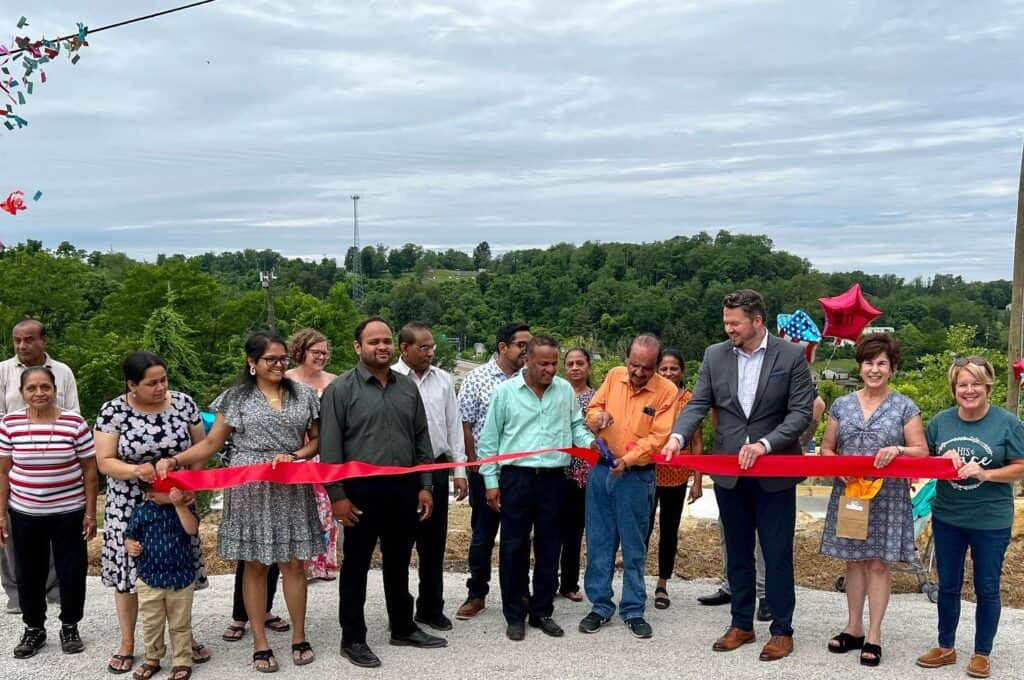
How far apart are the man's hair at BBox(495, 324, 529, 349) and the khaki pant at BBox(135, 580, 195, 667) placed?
271 cm

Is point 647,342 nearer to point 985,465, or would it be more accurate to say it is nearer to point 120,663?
point 985,465

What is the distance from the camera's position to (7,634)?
6.18 m

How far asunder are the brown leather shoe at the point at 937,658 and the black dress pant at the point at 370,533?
3.18 metres

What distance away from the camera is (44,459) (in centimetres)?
560

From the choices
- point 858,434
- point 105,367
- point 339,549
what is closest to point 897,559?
point 858,434

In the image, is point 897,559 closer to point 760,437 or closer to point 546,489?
point 760,437

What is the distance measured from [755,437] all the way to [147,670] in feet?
12.7

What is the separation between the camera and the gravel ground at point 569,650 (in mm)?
5469

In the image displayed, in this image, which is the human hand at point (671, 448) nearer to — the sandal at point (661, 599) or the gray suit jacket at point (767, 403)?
the gray suit jacket at point (767, 403)

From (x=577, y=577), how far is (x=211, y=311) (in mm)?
40150

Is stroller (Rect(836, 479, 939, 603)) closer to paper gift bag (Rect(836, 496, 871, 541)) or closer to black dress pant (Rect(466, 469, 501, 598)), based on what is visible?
paper gift bag (Rect(836, 496, 871, 541))

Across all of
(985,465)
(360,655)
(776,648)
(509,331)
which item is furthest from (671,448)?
(360,655)

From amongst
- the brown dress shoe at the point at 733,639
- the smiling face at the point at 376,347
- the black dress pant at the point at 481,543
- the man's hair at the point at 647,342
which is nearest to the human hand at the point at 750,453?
the man's hair at the point at 647,342

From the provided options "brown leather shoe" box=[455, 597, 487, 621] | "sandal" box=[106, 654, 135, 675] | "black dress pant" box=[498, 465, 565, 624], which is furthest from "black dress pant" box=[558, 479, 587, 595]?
"sandal" box=[106, 654, 135, 675]
